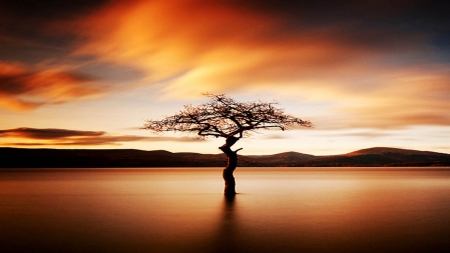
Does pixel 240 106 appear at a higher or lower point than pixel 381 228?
higher

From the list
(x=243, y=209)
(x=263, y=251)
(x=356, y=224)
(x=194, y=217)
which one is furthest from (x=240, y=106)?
(x=263, y=251)

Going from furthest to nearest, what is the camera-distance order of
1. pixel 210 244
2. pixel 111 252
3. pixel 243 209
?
1. pixel 243 209
2. pixel 210 244
3. pixel 111 252

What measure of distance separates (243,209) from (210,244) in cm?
1262

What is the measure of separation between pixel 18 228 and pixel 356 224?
16.1 metres

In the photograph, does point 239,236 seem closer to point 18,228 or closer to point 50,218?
point 18,228

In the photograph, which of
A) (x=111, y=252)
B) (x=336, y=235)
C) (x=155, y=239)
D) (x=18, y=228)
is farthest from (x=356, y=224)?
(x=18, y=228)

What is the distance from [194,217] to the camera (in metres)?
24.6

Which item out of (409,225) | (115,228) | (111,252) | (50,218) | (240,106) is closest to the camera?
(111,252)

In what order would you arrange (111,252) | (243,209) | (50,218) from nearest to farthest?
(111,252) → (50,218) → (243,209)

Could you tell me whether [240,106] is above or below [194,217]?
above

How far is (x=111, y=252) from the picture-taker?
14.4 meters

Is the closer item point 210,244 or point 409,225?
point 210,244

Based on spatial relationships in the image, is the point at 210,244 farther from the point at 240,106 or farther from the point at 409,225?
the point at 240,106

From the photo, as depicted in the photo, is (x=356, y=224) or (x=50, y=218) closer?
(x=356, y=224)
